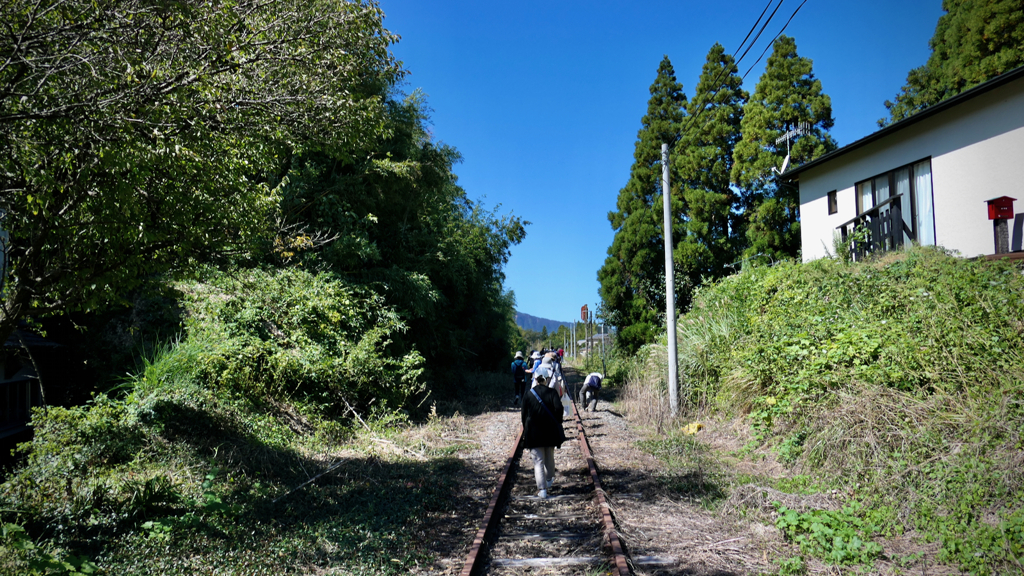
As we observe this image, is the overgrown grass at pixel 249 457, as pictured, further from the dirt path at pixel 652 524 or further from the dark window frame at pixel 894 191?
the dark window frame at pixel 894 191

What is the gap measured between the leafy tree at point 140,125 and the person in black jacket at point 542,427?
450 cm

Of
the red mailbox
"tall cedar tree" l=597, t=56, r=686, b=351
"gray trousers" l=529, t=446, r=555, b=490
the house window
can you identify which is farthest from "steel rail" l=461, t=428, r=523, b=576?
"tall cedar tree" l=597, t=56, r=686, b=351

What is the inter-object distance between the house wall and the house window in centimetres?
24

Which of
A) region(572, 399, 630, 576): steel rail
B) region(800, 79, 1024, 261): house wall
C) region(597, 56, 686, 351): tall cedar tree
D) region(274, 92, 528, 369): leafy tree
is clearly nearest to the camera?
region(572, 399, 630, 576): steel rail

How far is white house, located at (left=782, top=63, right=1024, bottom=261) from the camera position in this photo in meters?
12.2

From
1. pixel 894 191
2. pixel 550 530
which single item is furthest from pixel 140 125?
pixel 894 191

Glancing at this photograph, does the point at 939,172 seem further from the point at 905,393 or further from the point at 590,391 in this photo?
the point at 590,391

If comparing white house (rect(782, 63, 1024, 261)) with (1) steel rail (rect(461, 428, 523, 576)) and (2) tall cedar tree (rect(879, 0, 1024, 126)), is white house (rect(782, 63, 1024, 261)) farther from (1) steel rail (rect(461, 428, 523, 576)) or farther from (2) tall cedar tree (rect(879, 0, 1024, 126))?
(1) steel rail (rect(461, 428, 523, 576))

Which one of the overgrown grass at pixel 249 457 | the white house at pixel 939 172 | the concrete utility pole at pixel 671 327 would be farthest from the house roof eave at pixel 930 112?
the overgrown grass at pixel 249 457

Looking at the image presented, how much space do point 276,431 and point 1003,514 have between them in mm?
10374

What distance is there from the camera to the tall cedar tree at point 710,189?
83.5ft

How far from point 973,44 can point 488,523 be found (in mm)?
23243

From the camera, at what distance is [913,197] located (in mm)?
14586

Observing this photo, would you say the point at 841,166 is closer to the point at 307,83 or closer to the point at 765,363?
the point at 765,363
